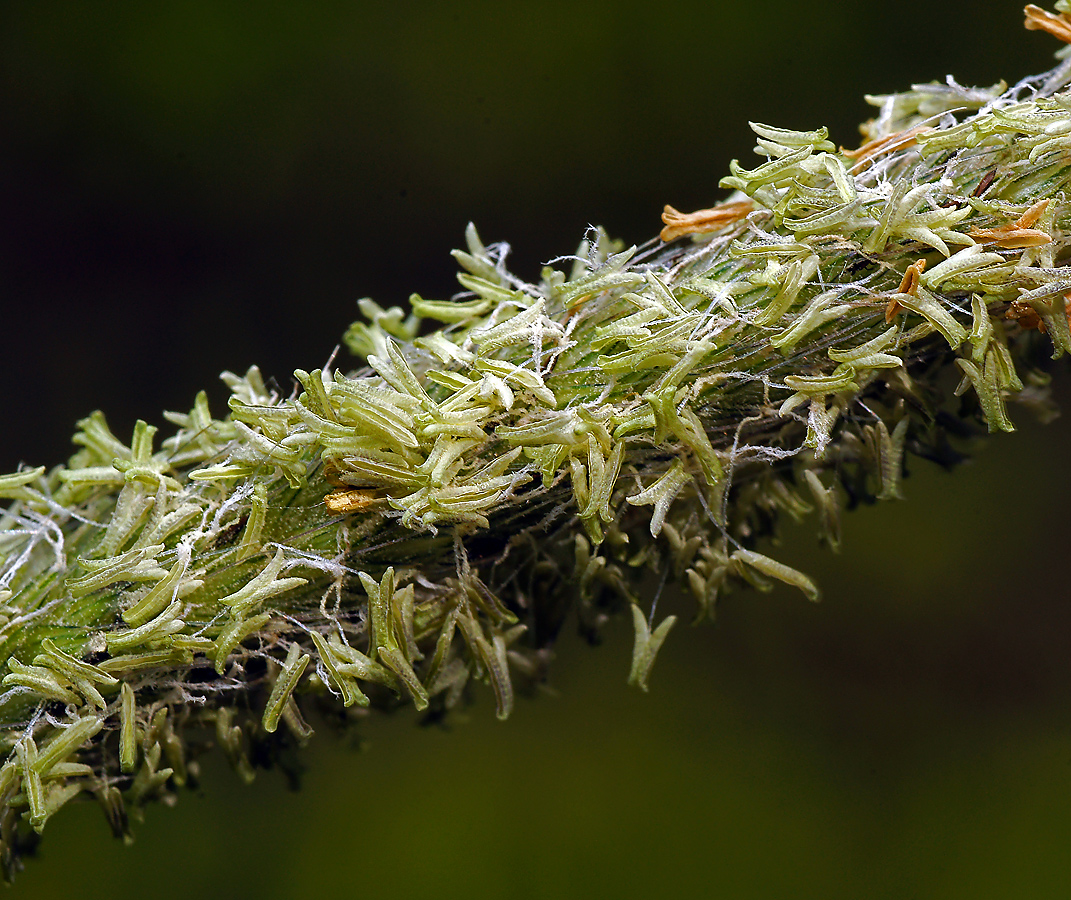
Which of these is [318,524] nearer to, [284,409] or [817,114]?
[284,409]

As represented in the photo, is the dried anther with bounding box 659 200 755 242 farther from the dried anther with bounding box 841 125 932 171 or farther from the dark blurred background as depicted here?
the dark blurred background

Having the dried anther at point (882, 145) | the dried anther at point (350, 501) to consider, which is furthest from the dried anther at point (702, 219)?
the dried anther at point (350, 501)

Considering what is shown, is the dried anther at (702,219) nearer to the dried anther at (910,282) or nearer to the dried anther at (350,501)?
the dried anther at (910,282)

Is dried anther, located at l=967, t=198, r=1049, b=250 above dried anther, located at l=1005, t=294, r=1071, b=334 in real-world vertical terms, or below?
above

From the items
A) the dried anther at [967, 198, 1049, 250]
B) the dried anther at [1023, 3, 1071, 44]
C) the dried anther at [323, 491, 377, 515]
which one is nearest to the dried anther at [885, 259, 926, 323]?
the dried anther at [967, 198, 1049, 250]

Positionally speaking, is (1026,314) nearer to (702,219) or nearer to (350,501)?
(702,219)

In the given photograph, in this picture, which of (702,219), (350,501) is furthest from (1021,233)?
(350,501)

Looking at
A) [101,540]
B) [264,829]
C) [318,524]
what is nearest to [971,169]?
[318,524]
